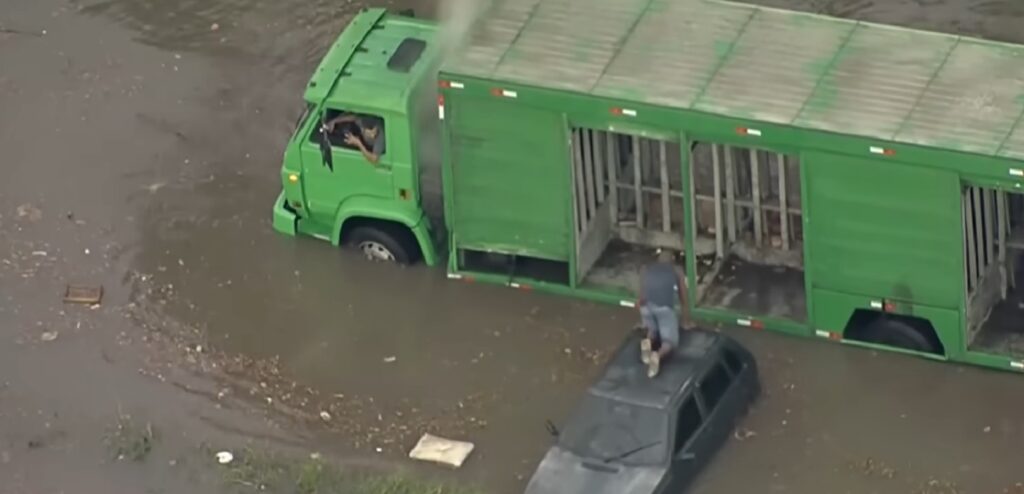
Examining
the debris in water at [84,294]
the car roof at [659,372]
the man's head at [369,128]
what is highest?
the man's head at [369,128]

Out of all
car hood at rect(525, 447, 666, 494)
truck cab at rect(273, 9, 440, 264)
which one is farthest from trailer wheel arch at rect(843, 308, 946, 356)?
truck cab at rect(273, 9, 440, 264)

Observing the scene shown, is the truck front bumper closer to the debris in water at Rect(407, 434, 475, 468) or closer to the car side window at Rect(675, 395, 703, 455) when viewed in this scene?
the debris in water at Rect(407, 434, 475, 468)

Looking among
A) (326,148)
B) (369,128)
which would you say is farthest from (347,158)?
(369,128)

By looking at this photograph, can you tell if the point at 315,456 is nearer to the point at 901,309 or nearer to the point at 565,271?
the point at 565,271

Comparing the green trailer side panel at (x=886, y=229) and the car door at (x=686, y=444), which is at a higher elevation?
the green trailer side panel at (x=886, y=229)

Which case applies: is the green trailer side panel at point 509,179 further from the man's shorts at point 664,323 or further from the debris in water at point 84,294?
the debris in water at point 84,294

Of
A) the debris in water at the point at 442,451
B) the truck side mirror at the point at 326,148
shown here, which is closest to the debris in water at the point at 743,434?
the debris in water at the point at 442,451

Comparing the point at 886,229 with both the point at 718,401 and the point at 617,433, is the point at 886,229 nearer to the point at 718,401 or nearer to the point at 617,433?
the point at 718,401
